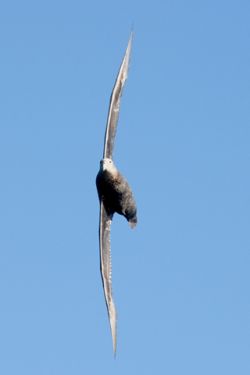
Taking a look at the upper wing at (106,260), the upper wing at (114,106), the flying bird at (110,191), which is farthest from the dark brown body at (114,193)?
the upper wing at (114,106)

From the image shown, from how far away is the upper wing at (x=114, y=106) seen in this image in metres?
39.6

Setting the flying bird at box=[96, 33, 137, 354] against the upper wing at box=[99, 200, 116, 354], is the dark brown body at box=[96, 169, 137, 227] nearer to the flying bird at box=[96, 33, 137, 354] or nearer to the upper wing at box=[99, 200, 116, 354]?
the flying bird at box=[96, 33, 137, 354]

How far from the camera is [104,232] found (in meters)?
39.7

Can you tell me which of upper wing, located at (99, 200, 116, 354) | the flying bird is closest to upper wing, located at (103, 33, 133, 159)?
the flying bird

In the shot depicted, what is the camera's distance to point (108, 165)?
130 feet

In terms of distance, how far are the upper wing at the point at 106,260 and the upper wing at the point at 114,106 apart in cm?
175

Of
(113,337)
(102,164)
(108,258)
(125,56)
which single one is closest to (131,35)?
(125,56)

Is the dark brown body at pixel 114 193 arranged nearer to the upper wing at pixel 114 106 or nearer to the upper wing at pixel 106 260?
the upper wing at pixel 106 260

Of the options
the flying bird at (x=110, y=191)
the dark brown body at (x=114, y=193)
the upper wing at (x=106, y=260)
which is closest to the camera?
the upper wing at (x=106, y=260)

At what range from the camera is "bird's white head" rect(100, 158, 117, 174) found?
39.7m

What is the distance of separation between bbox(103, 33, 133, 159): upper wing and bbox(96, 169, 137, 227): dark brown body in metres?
0.64

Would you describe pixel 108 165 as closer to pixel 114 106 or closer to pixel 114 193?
pixel 114 193

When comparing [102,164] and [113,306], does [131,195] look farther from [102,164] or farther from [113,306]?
[113,306]

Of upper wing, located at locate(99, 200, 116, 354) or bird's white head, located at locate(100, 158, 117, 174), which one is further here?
bird's white head, located at locate(100, 158, 117, 174)
